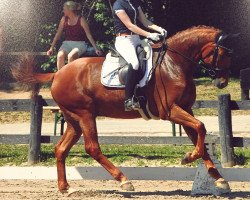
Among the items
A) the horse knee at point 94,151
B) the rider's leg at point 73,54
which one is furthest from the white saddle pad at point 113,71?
the rider's leg at point 73,54

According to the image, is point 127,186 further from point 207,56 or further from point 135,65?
point 207,56

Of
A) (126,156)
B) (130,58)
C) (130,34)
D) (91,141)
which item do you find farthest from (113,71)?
(126,156)

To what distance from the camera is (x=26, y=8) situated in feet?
120

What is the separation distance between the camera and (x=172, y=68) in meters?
11.0

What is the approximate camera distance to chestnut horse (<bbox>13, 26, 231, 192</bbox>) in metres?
10.8

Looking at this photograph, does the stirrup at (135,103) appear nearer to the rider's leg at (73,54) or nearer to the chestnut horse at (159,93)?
the chestnut horse at (159,93)

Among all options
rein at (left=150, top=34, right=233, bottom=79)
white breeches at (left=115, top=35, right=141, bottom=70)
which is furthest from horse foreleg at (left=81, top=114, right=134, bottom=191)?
rein at (left=150, top=34, right=233, bottom=79)

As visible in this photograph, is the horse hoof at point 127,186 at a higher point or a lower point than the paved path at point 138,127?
higher

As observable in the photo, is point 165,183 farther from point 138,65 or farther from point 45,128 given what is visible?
point 45,128

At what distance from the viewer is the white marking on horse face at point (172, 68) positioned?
35.8ft

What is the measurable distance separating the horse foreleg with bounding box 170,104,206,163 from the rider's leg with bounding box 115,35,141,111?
63 centimetres

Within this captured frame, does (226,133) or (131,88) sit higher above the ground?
(131,88)

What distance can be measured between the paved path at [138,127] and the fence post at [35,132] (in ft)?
15.0

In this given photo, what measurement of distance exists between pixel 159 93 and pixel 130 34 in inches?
42.0
